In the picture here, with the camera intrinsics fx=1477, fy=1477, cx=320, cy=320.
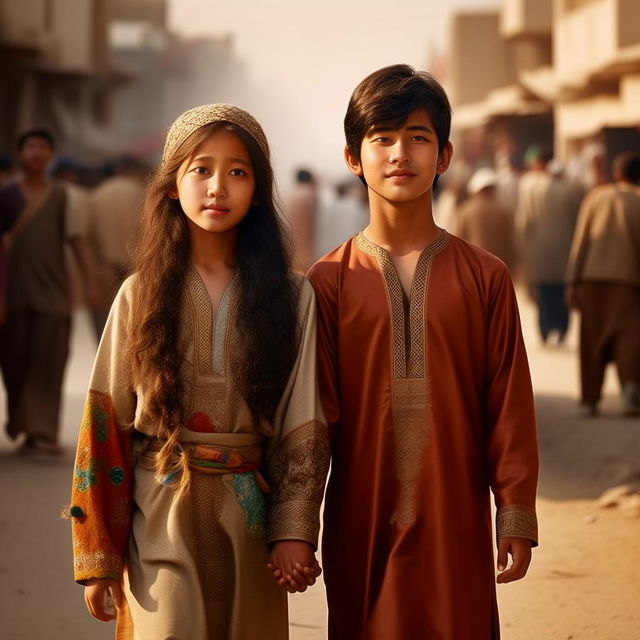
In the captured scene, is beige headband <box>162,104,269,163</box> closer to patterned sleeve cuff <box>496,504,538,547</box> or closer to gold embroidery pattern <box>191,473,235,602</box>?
gold embroidery pattern <box>191,473,235,602</box>

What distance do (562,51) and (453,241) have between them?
21.3 meters

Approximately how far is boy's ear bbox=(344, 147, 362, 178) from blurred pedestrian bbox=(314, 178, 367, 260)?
13.0m

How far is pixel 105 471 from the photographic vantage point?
11.5ft

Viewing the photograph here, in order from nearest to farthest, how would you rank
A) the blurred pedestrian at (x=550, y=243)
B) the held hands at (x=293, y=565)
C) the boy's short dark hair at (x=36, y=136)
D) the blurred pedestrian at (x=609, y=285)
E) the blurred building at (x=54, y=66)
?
the held hands at (x=293, y=565) < the boy's short dark hair at (x=36, y=136) < the blurred pedestrian at (x=609, y=285) < the blurred pedestrian at (x=550, y=243) < the blurred building at (x=54, y=66)

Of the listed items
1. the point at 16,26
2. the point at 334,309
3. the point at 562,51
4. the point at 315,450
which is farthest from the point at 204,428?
the point at 16,26

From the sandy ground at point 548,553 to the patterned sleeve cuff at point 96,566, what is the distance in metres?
1.80

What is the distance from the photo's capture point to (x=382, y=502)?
3.73m

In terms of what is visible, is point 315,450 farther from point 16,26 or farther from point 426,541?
point 16,26

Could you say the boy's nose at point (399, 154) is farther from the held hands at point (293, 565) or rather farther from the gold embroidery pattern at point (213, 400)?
the held hands at point (293, 565)

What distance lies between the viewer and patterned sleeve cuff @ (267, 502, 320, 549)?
345 cm

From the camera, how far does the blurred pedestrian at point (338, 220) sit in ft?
56.4

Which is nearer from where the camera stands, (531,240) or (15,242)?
(15,242)

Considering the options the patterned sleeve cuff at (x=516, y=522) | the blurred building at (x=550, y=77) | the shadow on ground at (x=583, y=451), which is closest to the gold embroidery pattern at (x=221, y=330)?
the patterned sleeve cuff at (x=516, y=522)

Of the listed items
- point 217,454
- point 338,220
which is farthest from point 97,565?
point 338,220
